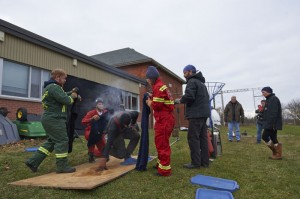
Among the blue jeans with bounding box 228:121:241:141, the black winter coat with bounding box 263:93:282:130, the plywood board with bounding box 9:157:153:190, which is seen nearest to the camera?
the plywood board with bounding box 9:157:153:190

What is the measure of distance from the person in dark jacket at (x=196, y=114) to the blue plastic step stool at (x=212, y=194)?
4.57 ft

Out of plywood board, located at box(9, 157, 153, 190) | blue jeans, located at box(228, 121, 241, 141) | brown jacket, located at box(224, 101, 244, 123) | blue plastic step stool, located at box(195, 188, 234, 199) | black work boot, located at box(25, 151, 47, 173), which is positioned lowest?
blue plastic step stool, located at box(195, 188, 234, 199)

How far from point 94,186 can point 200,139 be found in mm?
2468

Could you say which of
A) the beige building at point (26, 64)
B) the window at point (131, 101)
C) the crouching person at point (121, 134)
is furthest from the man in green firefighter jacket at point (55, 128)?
the window at point (131, 101)

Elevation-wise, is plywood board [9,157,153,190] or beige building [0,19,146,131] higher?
beige building [0,19,146,131]

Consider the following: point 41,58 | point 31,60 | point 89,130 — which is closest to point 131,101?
point 41,58

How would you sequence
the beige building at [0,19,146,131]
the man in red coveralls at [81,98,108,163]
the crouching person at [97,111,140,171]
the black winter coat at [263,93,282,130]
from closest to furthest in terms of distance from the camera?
1. the crouching person at [97,111,140,171]
2. the man in red coveralls at [81,98,108,163]
3. the black winter coat at [263,93,282,130]
4. the beige building at [0,19,146,131]

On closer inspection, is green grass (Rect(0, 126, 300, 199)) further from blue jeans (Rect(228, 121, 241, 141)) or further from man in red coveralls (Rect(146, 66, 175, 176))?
blue jeans (Rect(228, 121, 241, 141))

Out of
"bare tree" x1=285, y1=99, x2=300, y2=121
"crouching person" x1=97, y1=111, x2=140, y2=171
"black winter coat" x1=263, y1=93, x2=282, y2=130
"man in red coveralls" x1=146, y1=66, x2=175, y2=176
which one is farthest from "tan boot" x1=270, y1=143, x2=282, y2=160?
"bare tree" x1=285, y1=99, x2=300, y2=121

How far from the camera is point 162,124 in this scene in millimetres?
3973

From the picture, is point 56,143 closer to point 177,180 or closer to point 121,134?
Answer: point 121,134

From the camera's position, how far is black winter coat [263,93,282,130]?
227 inches

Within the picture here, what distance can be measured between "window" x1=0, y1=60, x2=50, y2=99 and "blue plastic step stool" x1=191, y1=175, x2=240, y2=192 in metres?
7.76

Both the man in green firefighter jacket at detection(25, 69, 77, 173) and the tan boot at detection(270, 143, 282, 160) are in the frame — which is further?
the tan boot at detection(270, 143, 282, 160)
